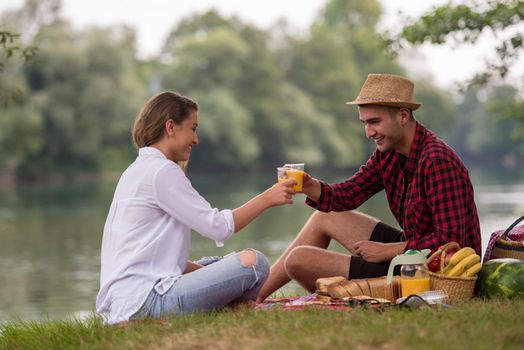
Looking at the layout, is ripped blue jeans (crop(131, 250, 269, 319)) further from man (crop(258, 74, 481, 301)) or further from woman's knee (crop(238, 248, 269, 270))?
man (crop(258, 74, 481, 301))

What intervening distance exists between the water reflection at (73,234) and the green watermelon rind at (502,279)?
24.3ft

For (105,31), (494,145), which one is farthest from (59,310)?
(494,145)

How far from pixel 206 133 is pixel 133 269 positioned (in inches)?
1787

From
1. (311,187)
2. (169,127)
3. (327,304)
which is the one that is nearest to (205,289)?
(327,304)

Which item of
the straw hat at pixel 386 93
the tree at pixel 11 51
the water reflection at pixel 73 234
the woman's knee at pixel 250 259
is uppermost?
the tree at pixel 11 51

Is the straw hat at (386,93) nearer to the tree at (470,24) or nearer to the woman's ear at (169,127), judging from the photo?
the woman's ear at (169,127)

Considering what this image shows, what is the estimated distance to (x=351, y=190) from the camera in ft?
18.5

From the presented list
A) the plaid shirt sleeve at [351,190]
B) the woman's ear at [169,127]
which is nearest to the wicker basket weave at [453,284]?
the plaid shirt sleeve at [351,190]

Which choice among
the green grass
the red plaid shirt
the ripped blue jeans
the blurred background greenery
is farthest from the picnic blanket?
the blurred background greenery

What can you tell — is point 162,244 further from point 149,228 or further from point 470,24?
point 470,24

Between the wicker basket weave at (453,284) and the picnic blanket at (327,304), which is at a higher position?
the wicker basket weave at (453,284)

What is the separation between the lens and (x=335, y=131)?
61.7m

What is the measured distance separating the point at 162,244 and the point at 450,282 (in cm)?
157

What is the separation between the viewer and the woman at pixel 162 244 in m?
4.65
